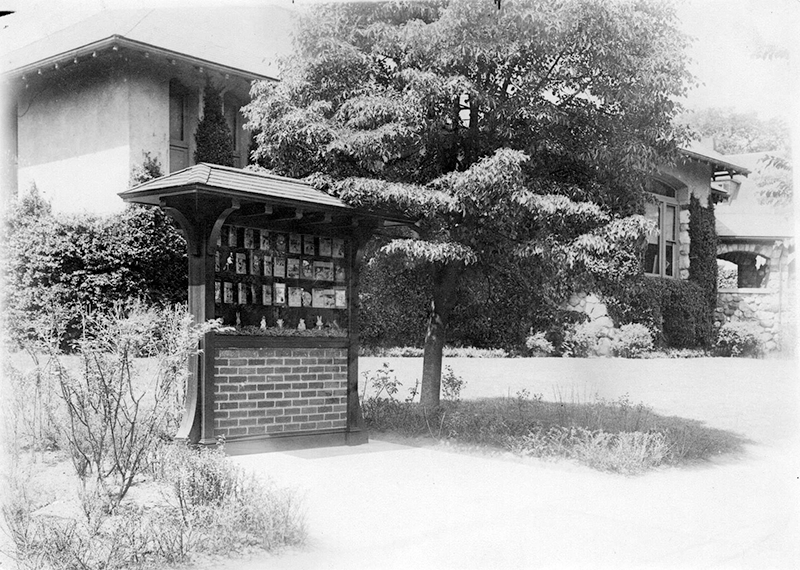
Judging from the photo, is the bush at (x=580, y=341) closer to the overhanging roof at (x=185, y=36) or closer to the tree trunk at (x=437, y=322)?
the overhanging roof at (x=185, y=36)

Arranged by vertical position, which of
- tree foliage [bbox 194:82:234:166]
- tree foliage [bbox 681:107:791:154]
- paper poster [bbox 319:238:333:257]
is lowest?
paper poster [bbox 319:238:333:257]

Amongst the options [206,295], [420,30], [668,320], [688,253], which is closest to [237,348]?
[206,295]

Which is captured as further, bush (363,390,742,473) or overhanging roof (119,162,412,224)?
bush (363,390,742,473)

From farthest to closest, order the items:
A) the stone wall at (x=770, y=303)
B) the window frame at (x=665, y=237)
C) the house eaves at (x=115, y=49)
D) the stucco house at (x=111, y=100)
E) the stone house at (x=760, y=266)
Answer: the stone house at (x=760, y=266)
the window frame at (x=665, y=237)
the stone wall at (x=770, y=303)
the stucco house at (x=111, y=100)
the house eaves at (x=115, y=49)

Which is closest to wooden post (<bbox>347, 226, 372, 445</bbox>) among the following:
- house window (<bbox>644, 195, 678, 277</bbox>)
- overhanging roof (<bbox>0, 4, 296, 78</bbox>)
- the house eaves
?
overhanging roof (<bbox>0, 4, 296, 78</bbox>)

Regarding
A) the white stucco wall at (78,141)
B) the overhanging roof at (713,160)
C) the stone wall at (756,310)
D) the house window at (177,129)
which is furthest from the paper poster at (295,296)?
the stone wall at (756,310)

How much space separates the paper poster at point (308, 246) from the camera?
32.8 ft

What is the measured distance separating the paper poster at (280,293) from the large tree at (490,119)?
130 centimetres

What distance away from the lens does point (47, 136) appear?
19172mm

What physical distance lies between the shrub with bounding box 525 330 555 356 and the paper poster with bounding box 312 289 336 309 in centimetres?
1167

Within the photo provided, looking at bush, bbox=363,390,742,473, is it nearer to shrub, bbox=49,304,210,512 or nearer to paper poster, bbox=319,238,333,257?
paper poster, bbox=319,238,333,257

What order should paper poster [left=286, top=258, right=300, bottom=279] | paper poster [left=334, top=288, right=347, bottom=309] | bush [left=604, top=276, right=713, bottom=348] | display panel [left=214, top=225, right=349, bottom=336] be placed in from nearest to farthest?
display panel [left=214, top=225, right=349, bottom=336]
paper poster [left=286, top=258, right=300, bottom=279]
paper poster [left=334, top=288, right=347, bottom=309]
bush [left=604, top=276, right=713, bottom=348]

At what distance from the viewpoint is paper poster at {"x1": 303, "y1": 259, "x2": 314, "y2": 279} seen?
9.98 meters

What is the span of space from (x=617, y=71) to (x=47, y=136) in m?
14.3
